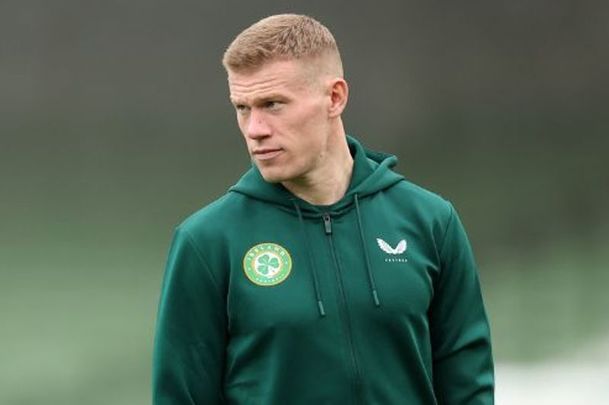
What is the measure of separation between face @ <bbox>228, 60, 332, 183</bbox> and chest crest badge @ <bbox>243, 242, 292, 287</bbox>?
0.13 meters

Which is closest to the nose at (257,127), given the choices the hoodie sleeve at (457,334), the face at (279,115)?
the face at (279,115)

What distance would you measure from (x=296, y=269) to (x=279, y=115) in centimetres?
30

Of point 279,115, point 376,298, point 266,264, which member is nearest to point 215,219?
point 266,264

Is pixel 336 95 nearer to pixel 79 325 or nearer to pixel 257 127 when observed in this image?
pixel 257 127

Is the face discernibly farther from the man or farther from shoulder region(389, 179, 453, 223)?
shoulder region(389, 179, 453, 223)

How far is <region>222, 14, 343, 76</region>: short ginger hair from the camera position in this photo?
2.66 meters

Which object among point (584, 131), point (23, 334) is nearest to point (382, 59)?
point (584, 131)

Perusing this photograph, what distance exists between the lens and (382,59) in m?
4.50

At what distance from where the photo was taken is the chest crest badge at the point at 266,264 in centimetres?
268

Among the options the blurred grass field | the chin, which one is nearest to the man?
the chin

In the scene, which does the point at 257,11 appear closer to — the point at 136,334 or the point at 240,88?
the point at 136,334

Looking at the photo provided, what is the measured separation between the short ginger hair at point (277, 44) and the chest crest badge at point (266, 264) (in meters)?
0.34

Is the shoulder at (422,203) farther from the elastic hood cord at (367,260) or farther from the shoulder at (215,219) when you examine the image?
the shoulder at (215,219)

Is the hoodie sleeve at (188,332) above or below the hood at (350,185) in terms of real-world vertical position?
below
